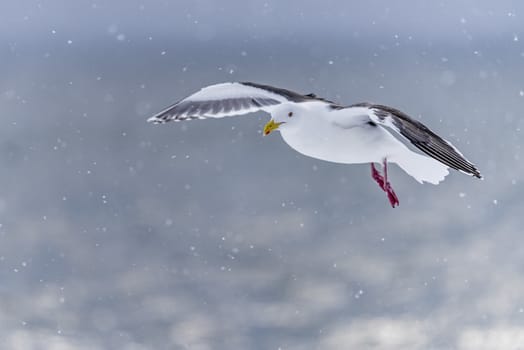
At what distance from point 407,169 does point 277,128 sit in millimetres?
2429

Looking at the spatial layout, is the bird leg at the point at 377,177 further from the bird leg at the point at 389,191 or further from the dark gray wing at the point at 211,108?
the dark gray wing at the point at 211,108

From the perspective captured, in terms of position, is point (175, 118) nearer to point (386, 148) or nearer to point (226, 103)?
point (226, 103)

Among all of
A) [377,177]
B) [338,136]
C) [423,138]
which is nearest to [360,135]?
[338,136]

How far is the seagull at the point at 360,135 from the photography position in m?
10.2

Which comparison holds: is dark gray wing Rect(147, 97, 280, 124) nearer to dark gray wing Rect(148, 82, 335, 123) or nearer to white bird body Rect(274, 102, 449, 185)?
dark gray wing Rect(148, 82, 335, 123)

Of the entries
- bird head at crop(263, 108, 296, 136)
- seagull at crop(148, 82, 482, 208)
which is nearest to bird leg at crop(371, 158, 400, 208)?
seagull at crop(148, 82, 482, 208)

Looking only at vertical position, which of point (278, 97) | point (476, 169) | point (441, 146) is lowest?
point (476, 169)

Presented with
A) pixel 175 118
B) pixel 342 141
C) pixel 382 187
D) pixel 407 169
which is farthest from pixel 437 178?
pixel 175 118

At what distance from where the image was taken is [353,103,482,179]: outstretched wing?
9633mm

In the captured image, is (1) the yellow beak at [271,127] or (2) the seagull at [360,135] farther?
(1) the yellow beak at [271,127]

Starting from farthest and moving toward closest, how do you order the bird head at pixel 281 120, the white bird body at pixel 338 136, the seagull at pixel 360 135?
the bird head at pixel 281 120 → the white bird body at pixel 338 136 → the seagull at pixel 360 135

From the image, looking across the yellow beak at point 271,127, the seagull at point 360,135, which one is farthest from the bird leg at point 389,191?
the yellow beak at point 271,127

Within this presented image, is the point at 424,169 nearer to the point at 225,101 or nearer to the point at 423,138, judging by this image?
the point at 423,138

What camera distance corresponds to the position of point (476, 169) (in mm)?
9484
